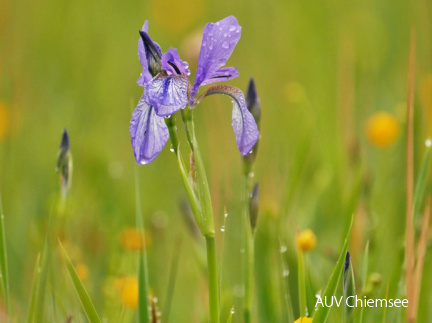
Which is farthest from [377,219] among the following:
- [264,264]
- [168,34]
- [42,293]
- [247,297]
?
[168,34]

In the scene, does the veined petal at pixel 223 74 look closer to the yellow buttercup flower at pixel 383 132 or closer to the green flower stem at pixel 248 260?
the green flower stem at pixel 248 260

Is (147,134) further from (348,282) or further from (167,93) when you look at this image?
(348,282)

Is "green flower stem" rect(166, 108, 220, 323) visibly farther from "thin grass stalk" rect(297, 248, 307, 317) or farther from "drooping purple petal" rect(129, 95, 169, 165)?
"thin grass stalk" rect(297, 248, 307, 317)

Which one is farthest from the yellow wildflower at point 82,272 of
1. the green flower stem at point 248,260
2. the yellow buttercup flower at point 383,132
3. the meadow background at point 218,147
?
the yellow buttercup flower at point 383,132

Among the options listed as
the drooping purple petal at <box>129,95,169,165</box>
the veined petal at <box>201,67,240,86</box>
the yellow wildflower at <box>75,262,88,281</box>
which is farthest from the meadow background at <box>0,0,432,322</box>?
the veined petal at <box>201,67,240,86</box>

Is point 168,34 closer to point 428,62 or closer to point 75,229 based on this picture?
point 428,62

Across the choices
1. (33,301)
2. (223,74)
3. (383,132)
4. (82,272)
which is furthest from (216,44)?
(383,132)
